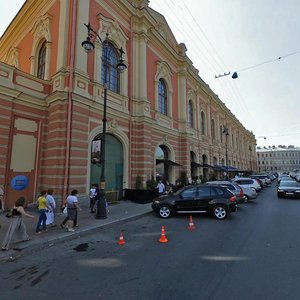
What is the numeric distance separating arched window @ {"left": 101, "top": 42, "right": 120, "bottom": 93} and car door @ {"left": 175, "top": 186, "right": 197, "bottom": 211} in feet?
30.4

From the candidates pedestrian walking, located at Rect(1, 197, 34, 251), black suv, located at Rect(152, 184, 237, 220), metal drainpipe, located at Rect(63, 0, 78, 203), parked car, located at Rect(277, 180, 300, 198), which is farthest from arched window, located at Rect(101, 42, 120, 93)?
parked car, located at Rect(277, 180, 300, 198)

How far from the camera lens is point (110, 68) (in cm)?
1725

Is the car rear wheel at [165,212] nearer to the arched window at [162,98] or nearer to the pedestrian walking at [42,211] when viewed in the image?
the pedestrian walking at [42,211]

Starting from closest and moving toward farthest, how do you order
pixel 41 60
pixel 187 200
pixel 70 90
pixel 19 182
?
pixel 187 200 < pixel 19 182 < pixel 70 90 < pixel 41 60

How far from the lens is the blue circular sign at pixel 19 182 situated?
40.9ft

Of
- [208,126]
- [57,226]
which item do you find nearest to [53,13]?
[57,226]

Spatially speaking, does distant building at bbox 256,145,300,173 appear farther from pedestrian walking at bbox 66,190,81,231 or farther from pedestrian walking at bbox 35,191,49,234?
pedestrian walking at bbox 35,191,49,234

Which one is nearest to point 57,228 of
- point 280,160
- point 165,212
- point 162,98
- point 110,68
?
point 165,212

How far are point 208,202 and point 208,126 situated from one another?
2465 cm

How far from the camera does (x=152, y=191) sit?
676 inches

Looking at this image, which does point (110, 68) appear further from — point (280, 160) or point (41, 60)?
point (280, 160)

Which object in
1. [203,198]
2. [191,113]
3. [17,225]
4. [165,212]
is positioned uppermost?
[191,113]

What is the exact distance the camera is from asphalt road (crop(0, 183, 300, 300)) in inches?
167

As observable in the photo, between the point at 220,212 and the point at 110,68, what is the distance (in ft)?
41.1
